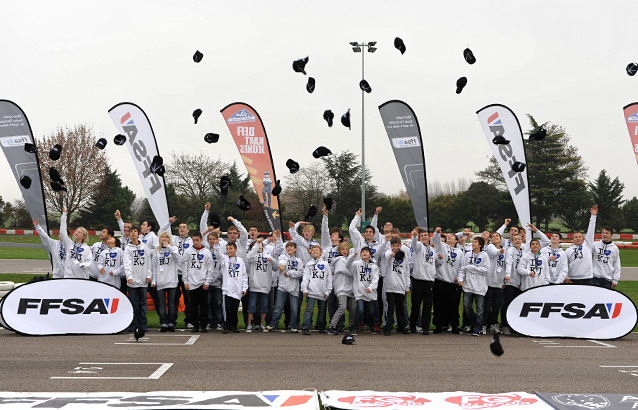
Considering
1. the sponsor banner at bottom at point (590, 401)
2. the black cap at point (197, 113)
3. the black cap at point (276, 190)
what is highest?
the black cap at point (197, 113)

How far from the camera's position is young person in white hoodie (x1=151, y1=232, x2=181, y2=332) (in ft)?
39.0

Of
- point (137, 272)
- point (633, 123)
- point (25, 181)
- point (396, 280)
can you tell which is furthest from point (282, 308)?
point (633, 123)

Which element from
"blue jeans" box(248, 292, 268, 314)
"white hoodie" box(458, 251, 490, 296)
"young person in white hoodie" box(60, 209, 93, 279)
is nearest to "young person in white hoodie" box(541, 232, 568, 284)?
"white hoodie" box(458, 251, 490, 296)

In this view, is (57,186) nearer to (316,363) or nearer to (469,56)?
(316,363)

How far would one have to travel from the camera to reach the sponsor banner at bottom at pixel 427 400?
6.23 metres

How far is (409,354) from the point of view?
955 centimetres

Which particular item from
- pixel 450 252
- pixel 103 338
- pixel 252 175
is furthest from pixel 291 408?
pixel 252 175

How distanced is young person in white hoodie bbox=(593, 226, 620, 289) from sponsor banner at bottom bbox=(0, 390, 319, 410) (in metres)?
8.34

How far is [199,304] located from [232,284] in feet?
2.83

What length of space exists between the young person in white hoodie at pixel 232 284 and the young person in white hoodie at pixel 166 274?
939mm

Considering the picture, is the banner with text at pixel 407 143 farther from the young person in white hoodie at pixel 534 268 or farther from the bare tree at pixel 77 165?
the bare tree at pixel 77 165

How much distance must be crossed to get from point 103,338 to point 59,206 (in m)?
40.5

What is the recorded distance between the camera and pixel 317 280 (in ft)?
38.8

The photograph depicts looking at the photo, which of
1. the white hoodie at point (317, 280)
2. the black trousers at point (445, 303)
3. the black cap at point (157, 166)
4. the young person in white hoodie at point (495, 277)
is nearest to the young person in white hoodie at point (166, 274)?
the white hoodie at point (317, 280)
